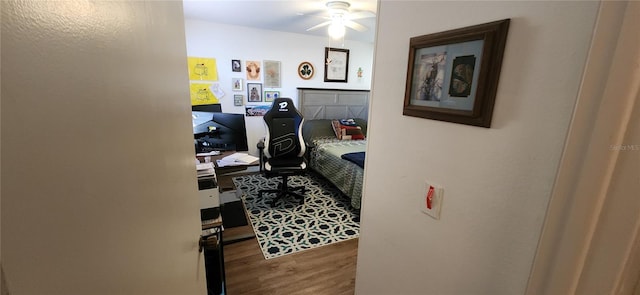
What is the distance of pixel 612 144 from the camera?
390 mm

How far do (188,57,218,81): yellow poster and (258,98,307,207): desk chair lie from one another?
48.7 inches

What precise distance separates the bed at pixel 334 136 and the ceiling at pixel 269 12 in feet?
3.57

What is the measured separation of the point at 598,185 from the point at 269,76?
13.7 feet

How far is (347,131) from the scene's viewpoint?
14.1 ft

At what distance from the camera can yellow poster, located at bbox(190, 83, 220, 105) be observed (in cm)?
378

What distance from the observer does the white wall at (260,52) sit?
371cm

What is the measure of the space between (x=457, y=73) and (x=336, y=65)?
4002 millimetres

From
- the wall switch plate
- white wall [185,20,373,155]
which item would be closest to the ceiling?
white wall [185,20,373,155]

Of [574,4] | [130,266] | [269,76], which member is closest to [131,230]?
[130,266]

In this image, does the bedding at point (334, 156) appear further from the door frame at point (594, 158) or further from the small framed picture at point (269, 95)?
the door frame at point (594, 158)

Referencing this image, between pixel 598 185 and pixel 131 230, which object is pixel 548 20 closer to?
pixel 598 185

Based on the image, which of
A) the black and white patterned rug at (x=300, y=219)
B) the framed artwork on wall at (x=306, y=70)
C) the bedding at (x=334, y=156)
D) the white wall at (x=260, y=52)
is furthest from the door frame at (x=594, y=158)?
the framed artwork on wall at (x=306, y=70)

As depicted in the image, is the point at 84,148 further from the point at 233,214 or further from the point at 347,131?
the point at 347,131

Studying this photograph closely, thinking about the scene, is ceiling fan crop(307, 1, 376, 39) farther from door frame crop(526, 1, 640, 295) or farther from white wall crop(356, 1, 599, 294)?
door frame crop(526, 1, 640, 295)
